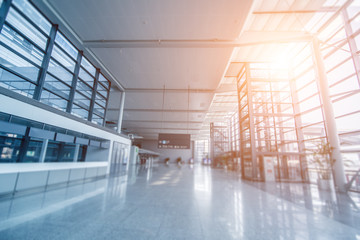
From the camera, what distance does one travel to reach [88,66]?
8.77 metres

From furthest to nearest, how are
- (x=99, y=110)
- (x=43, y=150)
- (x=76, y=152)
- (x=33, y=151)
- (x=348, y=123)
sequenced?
(x=99, y=110) → (x=348, y=123) → (x=76, y=152) → (x=43, y=150) → (x=33, y=151)

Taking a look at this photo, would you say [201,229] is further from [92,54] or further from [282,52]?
[282,52]

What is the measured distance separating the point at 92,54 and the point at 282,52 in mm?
12815

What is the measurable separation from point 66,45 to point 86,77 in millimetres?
1863

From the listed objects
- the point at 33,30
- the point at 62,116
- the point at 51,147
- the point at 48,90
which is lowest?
the point at 51,147

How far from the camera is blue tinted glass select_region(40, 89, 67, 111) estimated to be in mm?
5963

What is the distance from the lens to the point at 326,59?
853 cm

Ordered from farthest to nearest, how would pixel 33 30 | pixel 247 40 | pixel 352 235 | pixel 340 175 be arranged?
pixel 247 40 → pixel 340 175 → pixel 33 30 → pixel 352 235

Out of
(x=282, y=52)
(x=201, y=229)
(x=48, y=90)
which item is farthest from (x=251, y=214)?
(x=282, y=52)

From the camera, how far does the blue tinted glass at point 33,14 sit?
4967 millimetres

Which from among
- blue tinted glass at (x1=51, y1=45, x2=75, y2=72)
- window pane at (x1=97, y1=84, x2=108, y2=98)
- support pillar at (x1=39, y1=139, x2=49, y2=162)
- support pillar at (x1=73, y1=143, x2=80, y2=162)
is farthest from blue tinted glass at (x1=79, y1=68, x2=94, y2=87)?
support pillar at (x1=39, y1=139, x2=49, y2=162)

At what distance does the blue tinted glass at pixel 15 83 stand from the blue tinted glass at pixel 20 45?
892 millimetres

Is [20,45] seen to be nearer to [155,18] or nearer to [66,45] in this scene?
[66,45]

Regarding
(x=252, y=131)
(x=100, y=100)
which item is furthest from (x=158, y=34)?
(x=252, y=131)
